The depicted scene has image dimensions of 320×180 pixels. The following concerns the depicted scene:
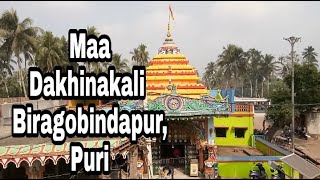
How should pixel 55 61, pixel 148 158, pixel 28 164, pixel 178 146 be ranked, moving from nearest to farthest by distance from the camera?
pixel 28 164, pixel 148 158, pixel 178 146, pixel 55 61

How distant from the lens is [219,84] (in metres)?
104

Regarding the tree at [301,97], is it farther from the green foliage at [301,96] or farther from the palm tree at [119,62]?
the palm tree at [119,62]

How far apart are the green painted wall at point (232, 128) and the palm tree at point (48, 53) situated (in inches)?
746

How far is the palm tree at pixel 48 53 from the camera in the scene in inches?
1618

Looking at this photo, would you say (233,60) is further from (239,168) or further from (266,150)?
(239,168)

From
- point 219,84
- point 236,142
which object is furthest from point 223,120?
point 219,84

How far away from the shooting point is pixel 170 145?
23.8 metres

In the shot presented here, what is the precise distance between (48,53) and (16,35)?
4.39 metres

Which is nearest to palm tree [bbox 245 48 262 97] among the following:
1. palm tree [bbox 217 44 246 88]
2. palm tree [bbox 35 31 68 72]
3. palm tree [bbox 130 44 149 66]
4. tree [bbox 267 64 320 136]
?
palm tree [bbox 217 44 246 88]

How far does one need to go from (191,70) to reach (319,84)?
17.8 m

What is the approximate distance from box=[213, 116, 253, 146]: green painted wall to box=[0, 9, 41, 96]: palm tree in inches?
884

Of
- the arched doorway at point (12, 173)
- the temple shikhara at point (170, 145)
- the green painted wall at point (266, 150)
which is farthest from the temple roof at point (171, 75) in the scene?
the arched doorway at point (12, 173)

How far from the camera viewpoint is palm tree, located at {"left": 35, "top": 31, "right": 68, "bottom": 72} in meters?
41.1

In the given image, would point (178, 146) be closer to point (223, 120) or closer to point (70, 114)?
point (223, 120)
